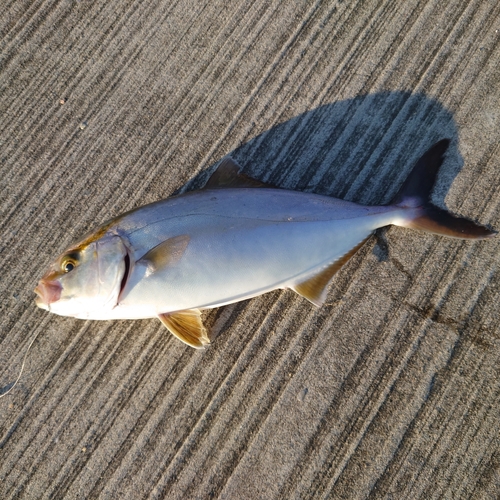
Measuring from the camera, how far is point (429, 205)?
1.98m

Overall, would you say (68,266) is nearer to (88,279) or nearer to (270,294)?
(88,279)

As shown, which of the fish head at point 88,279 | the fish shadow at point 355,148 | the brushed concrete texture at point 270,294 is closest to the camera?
the fish head at point 88,279

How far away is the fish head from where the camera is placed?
1.79m

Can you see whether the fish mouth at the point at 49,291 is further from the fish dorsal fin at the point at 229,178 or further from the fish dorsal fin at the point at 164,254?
the fish dorsal fin at the point at 229,178

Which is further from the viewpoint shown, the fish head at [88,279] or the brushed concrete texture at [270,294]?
the brushed concrete texture at [270,294]

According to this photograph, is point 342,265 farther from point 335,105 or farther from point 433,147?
point 335,105

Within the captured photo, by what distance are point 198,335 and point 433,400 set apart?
1.21 meters

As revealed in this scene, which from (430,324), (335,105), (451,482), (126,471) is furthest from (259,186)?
(451,482)

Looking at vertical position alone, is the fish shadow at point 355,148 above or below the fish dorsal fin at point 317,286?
above

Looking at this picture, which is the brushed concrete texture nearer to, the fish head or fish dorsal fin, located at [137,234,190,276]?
the fish head

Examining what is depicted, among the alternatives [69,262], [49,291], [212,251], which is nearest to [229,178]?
[212,251]

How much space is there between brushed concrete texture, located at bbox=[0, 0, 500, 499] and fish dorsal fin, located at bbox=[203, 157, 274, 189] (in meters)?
0.24

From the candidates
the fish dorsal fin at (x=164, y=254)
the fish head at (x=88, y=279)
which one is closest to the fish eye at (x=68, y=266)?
the fish head at (x=88, y=279)

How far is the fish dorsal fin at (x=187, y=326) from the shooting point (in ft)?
6.18
